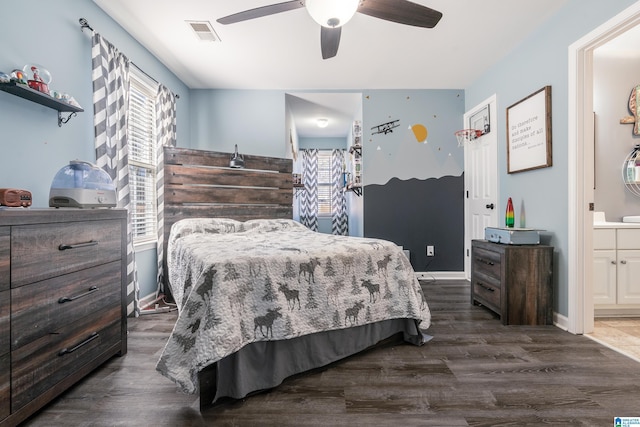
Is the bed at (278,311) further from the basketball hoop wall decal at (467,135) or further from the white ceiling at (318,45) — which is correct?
the basketball hoop wall decal at (467,135)

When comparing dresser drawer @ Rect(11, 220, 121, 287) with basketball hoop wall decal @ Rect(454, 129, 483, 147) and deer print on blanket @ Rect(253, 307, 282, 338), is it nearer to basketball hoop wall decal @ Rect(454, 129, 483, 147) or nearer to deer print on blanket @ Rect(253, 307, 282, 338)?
deer print on blanket @ Rect(253, 307, 282, 338)

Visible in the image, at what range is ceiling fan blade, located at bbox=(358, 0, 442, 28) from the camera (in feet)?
5.88

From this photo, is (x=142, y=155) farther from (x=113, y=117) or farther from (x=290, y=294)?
(x=290, y=294)

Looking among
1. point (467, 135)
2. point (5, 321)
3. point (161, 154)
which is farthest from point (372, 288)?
point (467, 135)

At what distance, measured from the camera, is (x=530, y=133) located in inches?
109

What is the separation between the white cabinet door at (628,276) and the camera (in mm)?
2525

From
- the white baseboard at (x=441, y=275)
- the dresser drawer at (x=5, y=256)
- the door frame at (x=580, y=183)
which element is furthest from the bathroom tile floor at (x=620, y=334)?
the dresser drawer at (x=5, y=256)

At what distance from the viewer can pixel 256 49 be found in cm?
306

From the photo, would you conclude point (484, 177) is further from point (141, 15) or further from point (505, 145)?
point (141, 15)

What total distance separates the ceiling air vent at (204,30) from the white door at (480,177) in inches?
118

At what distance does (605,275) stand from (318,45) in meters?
3.25

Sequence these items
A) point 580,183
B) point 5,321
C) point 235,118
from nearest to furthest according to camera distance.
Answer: point 5,321 < point 580,183 < point 235,118

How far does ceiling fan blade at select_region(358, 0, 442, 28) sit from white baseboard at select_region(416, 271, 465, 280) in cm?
307

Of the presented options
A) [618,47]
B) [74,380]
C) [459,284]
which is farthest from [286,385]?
[618,47]
